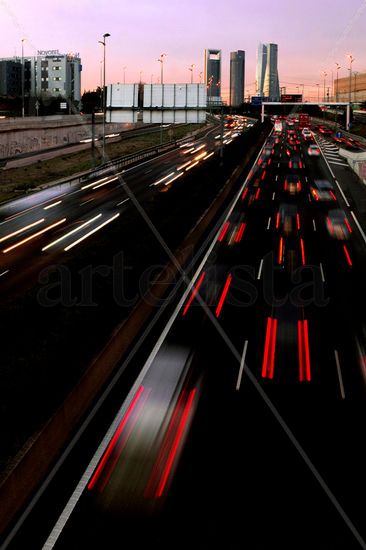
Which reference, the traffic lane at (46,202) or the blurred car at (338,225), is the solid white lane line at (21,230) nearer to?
the traffic lane at (46,202)

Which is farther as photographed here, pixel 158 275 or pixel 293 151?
pixel 293 151

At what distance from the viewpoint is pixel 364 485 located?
1123cm

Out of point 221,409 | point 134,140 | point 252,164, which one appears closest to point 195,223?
point 221,409

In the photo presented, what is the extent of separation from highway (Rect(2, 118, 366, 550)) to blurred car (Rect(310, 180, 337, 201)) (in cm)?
2484

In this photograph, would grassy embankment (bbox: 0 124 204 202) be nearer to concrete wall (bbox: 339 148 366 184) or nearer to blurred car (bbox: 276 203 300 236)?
blurred car (bbox: 276 203 300 236)

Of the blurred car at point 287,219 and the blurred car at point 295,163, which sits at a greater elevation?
the blurred car at point 295,163

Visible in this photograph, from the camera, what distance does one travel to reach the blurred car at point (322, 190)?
167 feet

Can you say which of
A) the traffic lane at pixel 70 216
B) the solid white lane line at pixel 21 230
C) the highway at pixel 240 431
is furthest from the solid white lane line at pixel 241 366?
the solid white lane line at pixel 21 230

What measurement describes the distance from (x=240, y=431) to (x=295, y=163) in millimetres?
67263

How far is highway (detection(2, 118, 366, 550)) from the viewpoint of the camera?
32.5 feet

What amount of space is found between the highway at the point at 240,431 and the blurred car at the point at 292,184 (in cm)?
2834

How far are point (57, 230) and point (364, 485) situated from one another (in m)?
28.9

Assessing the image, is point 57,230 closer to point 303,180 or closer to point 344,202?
point 344,202

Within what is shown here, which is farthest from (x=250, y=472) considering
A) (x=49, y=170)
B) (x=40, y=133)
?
(x=40, y=133)
